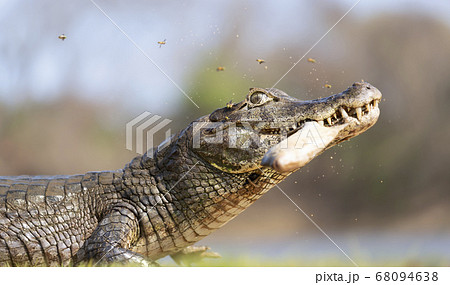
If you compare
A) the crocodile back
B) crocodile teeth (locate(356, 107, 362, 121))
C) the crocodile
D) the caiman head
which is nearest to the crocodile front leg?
the crocodile

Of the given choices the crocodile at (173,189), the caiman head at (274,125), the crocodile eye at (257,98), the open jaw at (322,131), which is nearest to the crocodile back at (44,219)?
the crocodile at (173,189)

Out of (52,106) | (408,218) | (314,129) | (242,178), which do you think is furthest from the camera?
(52,106)

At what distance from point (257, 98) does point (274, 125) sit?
26cm

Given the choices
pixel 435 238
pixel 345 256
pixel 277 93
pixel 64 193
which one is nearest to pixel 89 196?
pixel 64 193

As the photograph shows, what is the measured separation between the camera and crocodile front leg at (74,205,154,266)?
2688 mm

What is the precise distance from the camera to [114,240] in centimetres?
281

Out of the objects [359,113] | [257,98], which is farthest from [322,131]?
[257,98]

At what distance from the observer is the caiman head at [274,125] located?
9.18 feet

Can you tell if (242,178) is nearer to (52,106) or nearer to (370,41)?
(370,41)

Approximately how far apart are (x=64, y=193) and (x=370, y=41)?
7608mm

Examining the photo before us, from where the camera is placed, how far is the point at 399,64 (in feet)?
28.7

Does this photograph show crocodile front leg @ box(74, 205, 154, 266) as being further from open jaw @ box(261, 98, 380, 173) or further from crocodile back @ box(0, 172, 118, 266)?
open jaw @ box(261, 98, 380, 173)

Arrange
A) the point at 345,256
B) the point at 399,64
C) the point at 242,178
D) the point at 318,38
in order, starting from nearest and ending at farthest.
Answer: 1. the point at 242,178
2. the point at 345,256
3. the point at 399,64
4. the point at 318,38

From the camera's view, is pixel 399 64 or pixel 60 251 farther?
pixel 399 64
